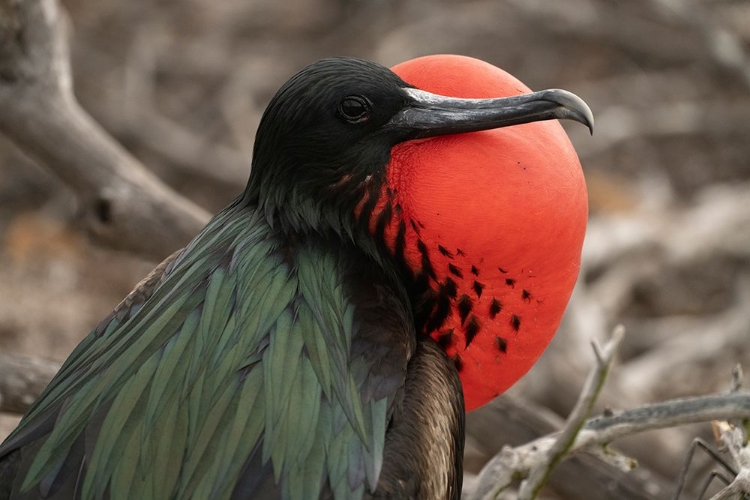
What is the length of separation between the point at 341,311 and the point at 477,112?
34 centimetres

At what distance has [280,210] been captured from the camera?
5.31 ft

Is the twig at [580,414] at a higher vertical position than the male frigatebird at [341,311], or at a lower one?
lower

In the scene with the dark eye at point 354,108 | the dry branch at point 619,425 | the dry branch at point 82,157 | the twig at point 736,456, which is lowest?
the twig at point 736,456

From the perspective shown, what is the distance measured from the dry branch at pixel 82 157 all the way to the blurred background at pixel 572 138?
61cm

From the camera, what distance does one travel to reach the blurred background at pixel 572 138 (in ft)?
10.8

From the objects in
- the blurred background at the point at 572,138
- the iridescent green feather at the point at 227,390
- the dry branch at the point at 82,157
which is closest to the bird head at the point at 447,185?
the iridescent green feather at the point at 227,390

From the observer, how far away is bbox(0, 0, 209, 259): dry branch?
7.95 ft

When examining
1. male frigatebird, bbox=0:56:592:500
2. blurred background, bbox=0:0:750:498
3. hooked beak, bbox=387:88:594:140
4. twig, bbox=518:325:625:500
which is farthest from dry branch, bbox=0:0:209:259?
twig, bbox=518:325:625:500

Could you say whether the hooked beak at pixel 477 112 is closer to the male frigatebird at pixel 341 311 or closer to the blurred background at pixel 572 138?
the male frigatebird at pixel 341 311

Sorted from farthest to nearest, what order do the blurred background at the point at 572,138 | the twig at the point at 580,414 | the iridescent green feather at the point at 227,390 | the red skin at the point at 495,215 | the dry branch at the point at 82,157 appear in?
the blurred background at the point at 572,138
the dry branch at the point at 82,157
the red skin at the point at 495,215
the iridescent green feather at the point at 227,390
the twig at the point at 580,414

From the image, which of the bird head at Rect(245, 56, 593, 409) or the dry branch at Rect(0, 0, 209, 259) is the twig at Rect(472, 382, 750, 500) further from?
the dry branch at Rect(0, 0, 209, 259)

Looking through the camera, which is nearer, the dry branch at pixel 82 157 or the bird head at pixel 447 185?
the bird head at pixel 447 185

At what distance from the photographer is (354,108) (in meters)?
1.58

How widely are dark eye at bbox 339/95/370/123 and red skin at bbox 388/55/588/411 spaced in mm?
73
